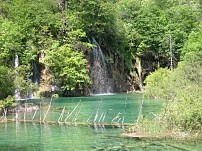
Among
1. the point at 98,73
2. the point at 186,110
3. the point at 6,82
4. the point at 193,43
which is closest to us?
the point at 186,110

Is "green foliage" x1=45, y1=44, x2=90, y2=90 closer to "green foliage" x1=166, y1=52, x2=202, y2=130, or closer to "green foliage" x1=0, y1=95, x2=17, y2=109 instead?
"green foliage" x1=0, y1=95, x2=17, y2=109

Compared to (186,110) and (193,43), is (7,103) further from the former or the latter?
(193,43)

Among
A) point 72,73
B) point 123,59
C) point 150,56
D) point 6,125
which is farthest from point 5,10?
point 6,125

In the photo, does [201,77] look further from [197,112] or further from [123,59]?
[123,59]

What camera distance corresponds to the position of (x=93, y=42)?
7819 cm

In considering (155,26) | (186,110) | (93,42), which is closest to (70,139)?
(186,110)

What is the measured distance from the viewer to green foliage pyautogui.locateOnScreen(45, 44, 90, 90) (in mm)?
67312

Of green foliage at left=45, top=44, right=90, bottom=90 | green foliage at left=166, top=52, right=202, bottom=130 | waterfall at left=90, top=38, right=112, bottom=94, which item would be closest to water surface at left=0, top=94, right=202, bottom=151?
green foliage at left=166, top=52, right=202, bottom=130

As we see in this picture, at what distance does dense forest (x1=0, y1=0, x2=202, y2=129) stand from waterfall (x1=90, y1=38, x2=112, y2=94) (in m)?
0.30

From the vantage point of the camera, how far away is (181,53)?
264 feet

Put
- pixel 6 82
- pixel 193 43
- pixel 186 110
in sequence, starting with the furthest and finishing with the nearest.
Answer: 1. pixel 193 43
2. pixel 6 82
3. pixel 186 110

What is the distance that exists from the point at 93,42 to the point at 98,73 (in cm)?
628

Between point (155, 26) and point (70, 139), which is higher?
point (155, 26)

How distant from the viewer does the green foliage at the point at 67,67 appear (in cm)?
6731
